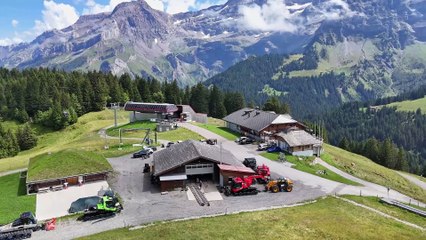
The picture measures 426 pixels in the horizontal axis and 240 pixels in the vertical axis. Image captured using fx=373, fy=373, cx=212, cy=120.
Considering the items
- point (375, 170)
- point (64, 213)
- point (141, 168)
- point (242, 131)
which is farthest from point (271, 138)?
point (64, 213)

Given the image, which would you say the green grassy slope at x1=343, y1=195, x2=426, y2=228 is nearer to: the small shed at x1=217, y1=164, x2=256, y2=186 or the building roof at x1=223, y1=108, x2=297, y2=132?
the small shed at x1=217, y1=164, x2=256, y2=186

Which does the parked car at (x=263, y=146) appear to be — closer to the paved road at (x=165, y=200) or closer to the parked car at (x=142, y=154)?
the paved road at (x=165, y=200)

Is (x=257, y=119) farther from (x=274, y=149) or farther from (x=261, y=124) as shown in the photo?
(x=274, y=149)

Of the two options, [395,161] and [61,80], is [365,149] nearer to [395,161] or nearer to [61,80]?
[395,161]

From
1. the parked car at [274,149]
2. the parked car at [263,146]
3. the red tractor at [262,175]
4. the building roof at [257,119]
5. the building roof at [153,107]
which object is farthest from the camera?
the building roof at [153,107]

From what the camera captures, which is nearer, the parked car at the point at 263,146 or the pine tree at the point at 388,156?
the parked car at the point at 263,146

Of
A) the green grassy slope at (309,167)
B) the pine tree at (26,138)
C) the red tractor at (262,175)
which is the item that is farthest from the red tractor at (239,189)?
the pine tree at (26,138)
